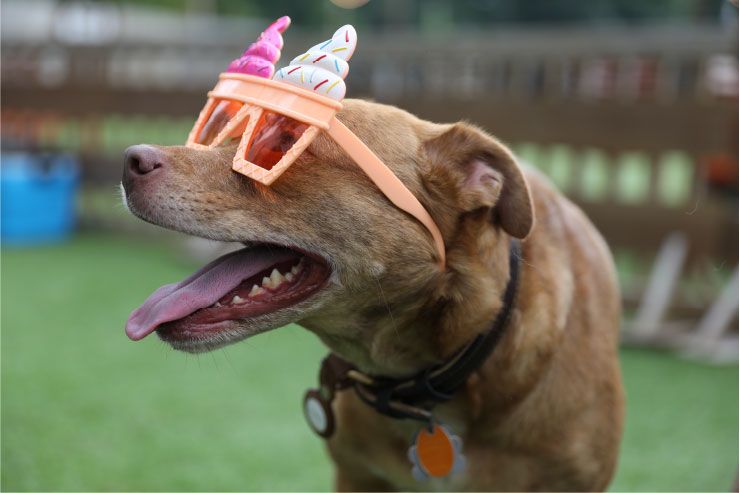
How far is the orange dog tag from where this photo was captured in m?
2.00

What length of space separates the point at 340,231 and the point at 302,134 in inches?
9.7

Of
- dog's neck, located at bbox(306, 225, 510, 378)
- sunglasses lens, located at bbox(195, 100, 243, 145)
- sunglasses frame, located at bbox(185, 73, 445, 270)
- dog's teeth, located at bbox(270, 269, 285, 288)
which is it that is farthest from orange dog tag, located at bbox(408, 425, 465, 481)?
sunglasses lens, located at bbox(195, 100, 243, 145)

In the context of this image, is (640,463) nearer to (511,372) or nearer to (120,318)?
(511,372)

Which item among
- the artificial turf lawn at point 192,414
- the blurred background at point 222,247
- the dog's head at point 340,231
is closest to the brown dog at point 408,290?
the dog's head at point 340,231

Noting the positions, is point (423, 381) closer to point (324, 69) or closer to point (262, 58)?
point (324, 69)

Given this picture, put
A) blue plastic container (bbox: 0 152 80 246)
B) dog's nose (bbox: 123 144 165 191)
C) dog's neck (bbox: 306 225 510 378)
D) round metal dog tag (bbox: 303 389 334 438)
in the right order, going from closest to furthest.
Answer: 1. dog's nose (bbox: 123 144 165 191)
2. dog's neck (bbox: 306 225 510 378)
3. round metal dog tag (bbox: 303 389 334 438)
4. blue plastic container (bbox: 0 152 80 246)

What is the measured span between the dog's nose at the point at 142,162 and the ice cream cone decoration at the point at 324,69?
343 millimetres

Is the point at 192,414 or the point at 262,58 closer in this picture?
the point at 262,58

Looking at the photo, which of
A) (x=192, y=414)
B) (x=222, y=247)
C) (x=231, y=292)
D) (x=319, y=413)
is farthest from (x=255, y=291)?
(x=192, y=414)

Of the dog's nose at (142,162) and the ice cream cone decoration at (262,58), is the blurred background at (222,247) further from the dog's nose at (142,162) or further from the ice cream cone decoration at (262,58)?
the ice cream cone decoration at (262,58)

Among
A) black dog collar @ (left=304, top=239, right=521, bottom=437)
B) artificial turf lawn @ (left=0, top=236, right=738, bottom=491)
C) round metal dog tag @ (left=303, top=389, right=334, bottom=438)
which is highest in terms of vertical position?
black dog collar @ (left=304, top=239, right=521, bottom=437)

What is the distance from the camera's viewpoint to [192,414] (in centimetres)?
359

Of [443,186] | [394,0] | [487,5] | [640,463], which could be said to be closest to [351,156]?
[443,186]

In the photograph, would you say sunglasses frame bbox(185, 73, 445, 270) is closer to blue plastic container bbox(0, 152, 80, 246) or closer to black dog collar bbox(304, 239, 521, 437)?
black dog collar bbox(304, 239, 521, 437)
